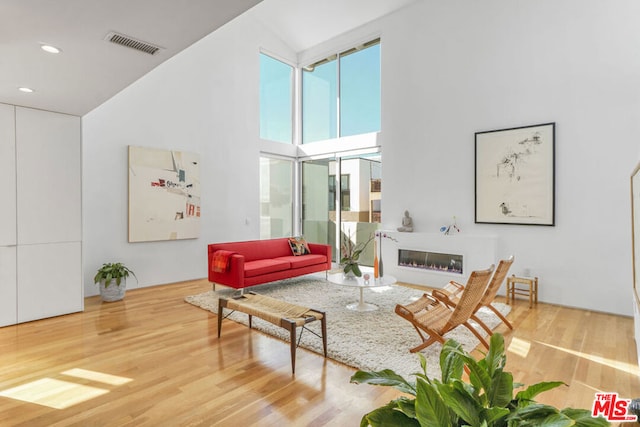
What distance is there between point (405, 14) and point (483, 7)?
1.46 metres

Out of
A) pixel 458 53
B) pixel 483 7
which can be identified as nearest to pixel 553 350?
pixel 458 53

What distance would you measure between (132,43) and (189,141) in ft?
13.4

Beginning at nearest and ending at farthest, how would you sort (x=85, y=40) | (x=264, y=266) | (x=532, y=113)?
(x=85, y=40) → (x=532, y=113) → (x=264, y=266)

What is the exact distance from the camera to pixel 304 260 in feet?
19.9

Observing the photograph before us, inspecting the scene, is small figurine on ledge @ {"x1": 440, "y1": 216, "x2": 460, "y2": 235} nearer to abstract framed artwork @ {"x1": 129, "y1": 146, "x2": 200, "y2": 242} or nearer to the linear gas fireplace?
the linear gas fireplace

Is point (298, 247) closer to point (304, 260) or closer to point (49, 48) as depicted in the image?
point (304, 260)

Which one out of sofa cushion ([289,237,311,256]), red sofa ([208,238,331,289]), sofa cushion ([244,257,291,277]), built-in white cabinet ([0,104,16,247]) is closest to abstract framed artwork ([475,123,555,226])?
red sofa ([208,238,331,289])

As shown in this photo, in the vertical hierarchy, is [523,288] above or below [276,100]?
below

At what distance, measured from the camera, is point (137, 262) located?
19.2ft

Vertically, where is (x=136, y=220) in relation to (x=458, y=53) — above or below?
below

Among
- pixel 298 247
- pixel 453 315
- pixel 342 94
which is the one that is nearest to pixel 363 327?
pixel 453 315

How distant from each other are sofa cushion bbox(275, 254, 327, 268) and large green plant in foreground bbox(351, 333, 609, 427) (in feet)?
16.0

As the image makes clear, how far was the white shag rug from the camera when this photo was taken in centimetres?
313

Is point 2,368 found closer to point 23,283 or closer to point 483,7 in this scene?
point 23,283
